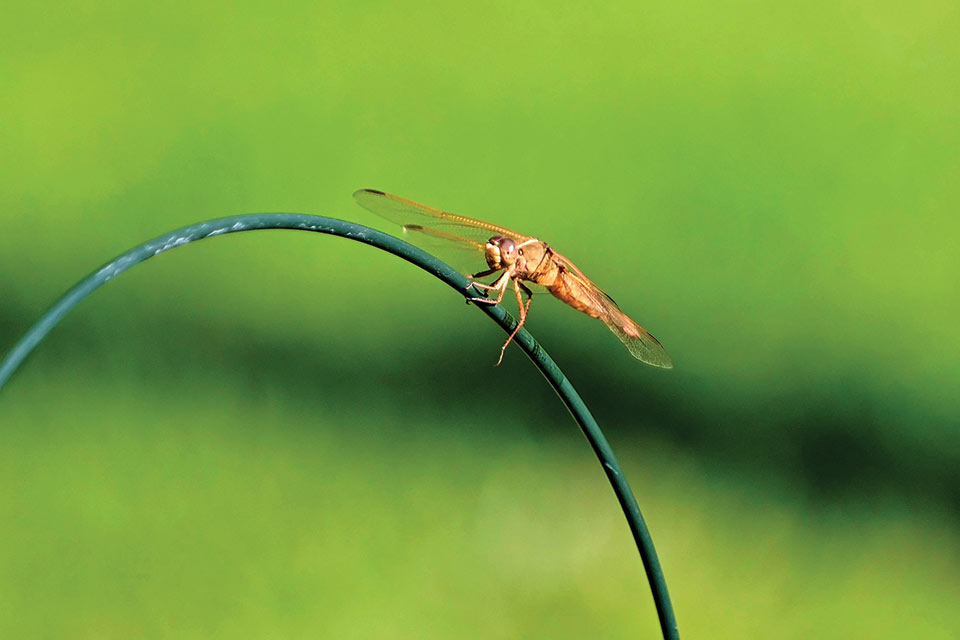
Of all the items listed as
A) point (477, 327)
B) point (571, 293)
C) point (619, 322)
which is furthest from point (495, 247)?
point (477, 327)

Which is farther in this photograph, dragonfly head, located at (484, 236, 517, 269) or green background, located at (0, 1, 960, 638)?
green background, located at (0, 1, 960, 638)

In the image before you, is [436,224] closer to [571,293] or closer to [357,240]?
[571,293]

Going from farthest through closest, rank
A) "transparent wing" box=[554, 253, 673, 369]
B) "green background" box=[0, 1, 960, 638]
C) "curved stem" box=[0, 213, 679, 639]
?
"green background" box=[0, 1, 960, 638]
"transparent wing" box=[554, 253, 673, 369]
"curved stem" box=[0, 213, 679, 639]

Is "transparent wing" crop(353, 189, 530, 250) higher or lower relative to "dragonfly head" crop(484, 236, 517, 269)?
higher

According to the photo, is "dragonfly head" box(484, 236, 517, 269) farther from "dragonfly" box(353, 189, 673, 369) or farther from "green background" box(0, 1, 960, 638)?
"green background" box(0, 1, 960, 638)

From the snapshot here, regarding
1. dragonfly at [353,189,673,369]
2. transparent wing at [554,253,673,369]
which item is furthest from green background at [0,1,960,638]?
dragonfly at [353,189,673,369]

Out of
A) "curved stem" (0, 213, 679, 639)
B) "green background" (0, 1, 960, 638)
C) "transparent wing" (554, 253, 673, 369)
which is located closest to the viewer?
"curved stem" (0, 213, 679, 639)
